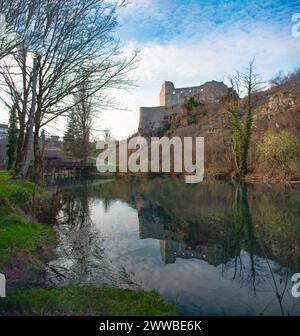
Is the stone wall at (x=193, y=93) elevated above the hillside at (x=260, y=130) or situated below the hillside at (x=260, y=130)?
above

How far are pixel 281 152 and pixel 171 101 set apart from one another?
4354 centimetres

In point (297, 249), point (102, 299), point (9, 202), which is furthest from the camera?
point (9, 202)

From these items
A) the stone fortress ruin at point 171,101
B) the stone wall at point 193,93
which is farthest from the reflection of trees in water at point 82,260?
the stone wall at point 193,93

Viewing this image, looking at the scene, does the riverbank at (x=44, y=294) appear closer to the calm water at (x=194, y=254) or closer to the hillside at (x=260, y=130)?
the calm water at (x=194, y=254)

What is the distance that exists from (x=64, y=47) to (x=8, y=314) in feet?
37.9

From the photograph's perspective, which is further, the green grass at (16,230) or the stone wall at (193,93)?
the stone wall at (193,93)

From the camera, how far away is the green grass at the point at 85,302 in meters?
4.71

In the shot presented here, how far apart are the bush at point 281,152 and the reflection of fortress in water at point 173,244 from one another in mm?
17413

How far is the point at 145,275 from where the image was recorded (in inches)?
276

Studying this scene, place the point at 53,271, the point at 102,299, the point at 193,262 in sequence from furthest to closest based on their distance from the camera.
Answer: the point at 193,262 → the point at 53,271 → the point at 102,299

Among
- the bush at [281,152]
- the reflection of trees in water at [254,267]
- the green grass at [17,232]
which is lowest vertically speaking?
the reflection of trees in water at [254,267]

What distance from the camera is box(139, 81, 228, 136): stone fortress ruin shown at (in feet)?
205
